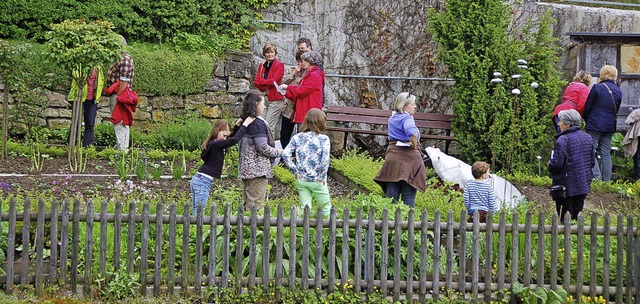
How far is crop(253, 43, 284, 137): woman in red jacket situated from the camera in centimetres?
1257

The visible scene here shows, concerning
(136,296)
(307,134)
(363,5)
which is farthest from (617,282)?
(363,5)

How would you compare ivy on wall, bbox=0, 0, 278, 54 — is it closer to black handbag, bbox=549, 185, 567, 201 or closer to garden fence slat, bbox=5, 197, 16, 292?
black handbag, bbox=549, 185, 567, 201

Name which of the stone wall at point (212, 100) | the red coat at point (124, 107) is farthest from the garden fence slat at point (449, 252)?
the stone wall at point (212, 100)

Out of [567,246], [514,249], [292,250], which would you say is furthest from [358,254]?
[567,246]

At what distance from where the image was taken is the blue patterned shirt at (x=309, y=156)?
8.28 metres

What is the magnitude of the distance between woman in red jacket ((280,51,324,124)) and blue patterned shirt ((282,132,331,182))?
3.54m

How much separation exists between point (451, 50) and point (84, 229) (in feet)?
25.6

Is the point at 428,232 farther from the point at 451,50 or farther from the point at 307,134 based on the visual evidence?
the point at 451,50

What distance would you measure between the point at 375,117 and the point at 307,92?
272 centimetres

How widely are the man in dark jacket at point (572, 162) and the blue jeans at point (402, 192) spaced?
4.67 feet

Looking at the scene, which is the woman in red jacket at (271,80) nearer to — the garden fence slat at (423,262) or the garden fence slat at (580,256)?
the garden fence slat at (423,262)

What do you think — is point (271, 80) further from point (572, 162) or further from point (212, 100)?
point (572, 162)

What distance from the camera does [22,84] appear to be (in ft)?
40.8

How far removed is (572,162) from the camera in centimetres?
890
